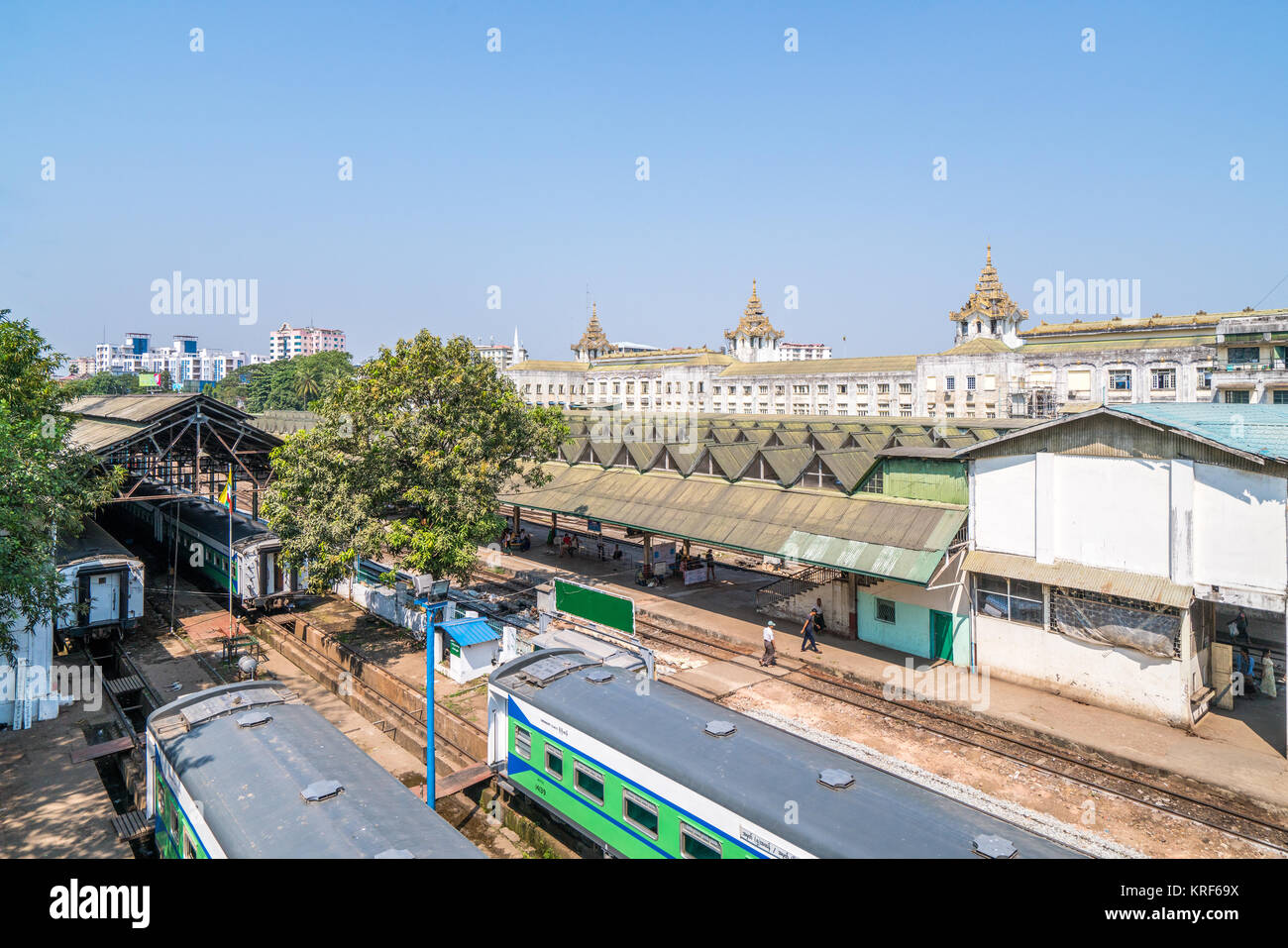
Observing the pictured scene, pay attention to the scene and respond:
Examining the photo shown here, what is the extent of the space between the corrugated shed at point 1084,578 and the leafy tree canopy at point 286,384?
118m

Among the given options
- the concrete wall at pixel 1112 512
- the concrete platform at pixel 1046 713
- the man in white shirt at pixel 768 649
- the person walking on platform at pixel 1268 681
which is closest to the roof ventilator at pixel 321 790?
the concrete platform at pixel 1046 713

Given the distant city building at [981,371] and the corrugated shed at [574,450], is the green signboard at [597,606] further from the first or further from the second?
the distant city building at [981,371]

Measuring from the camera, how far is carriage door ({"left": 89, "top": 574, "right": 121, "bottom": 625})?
29172 mm

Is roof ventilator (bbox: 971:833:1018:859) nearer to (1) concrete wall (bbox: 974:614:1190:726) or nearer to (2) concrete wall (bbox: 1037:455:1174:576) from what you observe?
(1) concrete wall (bbox: 974:614:1190:726)

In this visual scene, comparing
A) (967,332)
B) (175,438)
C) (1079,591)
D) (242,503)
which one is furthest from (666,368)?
(1079,591)

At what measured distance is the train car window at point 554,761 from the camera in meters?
15.4

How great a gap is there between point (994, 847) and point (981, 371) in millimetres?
75844

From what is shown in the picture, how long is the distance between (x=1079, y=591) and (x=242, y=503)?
64927 millimetres

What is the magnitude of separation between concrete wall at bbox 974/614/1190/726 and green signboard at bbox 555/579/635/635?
12249 mm

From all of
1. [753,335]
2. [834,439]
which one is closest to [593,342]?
[753,335]

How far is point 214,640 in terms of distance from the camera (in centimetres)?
3139

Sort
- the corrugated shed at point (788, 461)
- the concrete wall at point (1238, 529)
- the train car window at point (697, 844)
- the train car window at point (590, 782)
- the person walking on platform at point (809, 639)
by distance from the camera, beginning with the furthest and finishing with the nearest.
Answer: the corrugated shed at point (788, 461)
the person walking on platform at point (809, 639)
the concrete wall at point (1238, 529)
the train car window at point (590, 782)
the train car window at point (697, 844)

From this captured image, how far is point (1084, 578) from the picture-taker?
73.5 ft
